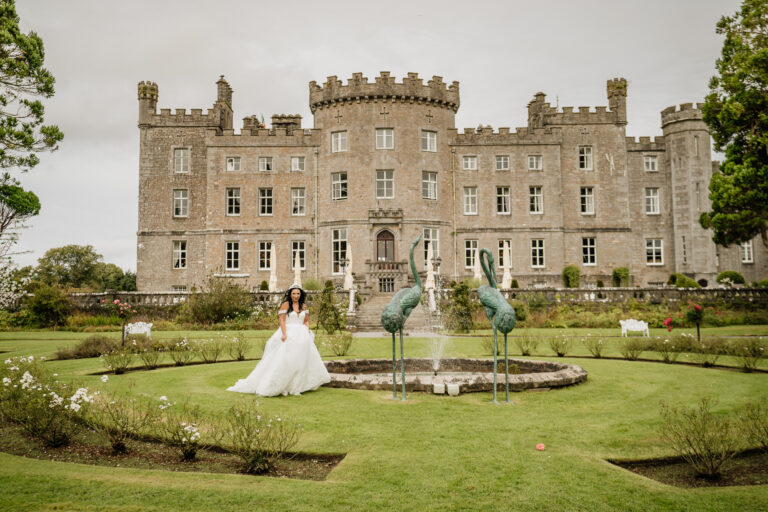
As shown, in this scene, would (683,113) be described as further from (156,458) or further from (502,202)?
(156,458)

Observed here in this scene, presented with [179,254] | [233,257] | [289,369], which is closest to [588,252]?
[233,257]

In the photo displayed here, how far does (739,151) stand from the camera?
77.2 ft

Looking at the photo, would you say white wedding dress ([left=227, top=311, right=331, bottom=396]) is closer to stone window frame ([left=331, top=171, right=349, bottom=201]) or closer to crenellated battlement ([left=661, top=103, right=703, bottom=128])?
stone window frame ([left=331, top=171, right=349, bottom=201])

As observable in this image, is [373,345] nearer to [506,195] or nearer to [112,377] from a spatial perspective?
[112,377]

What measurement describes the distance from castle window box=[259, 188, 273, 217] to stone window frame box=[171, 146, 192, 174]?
16.1ft

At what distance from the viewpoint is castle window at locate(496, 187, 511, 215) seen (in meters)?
34.9

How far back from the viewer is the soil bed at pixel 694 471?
557cm

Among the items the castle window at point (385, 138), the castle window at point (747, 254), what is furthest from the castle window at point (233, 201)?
the castle window at point (747, 254)

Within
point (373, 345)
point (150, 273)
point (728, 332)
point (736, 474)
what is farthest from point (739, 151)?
point (150, 273)

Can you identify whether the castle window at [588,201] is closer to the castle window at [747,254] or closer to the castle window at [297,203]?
the castle window at [747,254]

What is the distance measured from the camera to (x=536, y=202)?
35188 millimetres

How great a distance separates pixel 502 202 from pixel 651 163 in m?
10.9

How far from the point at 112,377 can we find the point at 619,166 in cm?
3313

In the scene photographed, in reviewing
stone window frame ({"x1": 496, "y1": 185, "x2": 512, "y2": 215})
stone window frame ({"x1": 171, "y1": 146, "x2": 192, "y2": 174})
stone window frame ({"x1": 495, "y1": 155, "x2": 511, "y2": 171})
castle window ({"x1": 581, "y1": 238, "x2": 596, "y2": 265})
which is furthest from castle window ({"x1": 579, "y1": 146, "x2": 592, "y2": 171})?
stone window frame ({"x1": 171, "y1": 146, "x2": 192, "y2": 174})
